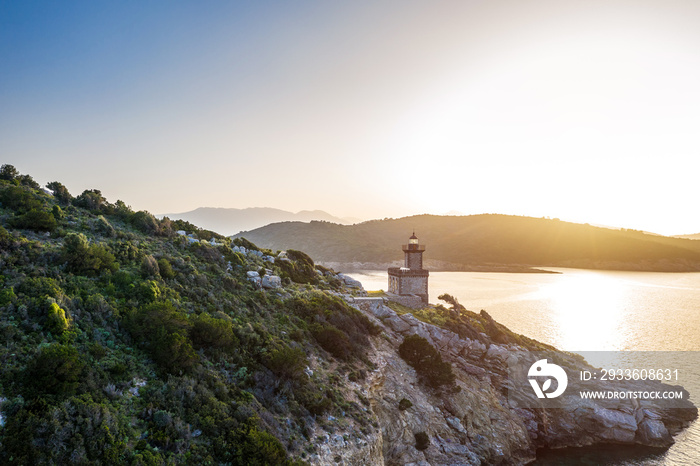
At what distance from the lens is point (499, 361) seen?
124 ft

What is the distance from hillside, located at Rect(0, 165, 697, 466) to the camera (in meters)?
12.3

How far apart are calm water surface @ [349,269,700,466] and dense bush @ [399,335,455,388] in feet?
37.6

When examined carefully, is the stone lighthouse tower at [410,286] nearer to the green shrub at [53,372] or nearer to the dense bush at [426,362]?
the dense bush at [426,362]

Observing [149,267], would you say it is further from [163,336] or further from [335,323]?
[335,323]

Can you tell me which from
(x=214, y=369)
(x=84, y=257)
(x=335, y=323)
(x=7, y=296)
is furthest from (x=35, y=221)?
(x=335, y=323)

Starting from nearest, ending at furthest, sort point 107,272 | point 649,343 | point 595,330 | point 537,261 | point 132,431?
point 132,431
point 107,272
point 649,343
point 595,330
point 537,261

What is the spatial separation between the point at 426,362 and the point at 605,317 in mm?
63661

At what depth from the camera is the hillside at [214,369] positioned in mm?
12289

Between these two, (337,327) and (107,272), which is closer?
(107,272)

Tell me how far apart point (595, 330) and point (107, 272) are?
247 feet

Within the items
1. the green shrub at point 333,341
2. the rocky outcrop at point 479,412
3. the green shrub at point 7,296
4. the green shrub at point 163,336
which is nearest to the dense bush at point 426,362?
the rocky outcrop at point 479,412

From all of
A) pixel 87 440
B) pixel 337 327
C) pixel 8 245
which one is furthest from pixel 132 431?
pixel 337 327

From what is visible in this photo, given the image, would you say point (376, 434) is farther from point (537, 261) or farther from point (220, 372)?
point (537, 261)

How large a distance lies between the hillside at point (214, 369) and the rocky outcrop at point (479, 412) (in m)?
0.14
